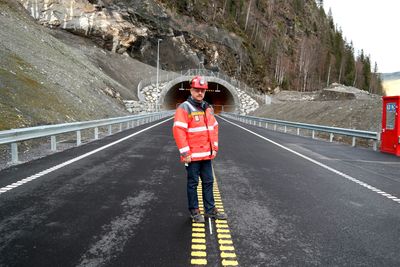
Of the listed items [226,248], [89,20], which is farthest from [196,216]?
[89,20]

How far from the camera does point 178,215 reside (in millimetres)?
4750

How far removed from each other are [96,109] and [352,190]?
20090 millimetres

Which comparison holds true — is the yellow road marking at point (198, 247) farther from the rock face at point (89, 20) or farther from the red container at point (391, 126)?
the rock face at point (89, 20)

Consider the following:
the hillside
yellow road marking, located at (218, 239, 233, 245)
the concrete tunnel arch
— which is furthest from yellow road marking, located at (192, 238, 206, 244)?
the concrete tunnel arch

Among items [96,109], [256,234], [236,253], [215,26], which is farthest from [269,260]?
[215,26]

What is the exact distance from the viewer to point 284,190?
20.7ft

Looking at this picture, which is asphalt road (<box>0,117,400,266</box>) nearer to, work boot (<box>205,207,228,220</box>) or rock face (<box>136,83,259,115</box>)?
work boot (<box>205,207,228,220</box>)

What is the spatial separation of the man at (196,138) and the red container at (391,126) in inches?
406

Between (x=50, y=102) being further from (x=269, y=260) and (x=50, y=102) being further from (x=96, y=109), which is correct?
(x=269, y=260)

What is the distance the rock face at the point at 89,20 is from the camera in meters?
51.4

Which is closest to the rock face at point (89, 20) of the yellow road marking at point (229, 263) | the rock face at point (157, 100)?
the rock face at point (157, 100)

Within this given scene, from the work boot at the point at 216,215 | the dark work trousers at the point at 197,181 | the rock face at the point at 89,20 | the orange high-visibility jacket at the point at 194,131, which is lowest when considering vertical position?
the work boot at the point at 216,215

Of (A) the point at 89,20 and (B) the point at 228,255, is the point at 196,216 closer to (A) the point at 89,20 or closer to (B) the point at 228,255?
(B) the point at 228,255

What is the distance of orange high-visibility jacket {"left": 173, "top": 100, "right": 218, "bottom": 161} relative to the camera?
4457 mm
